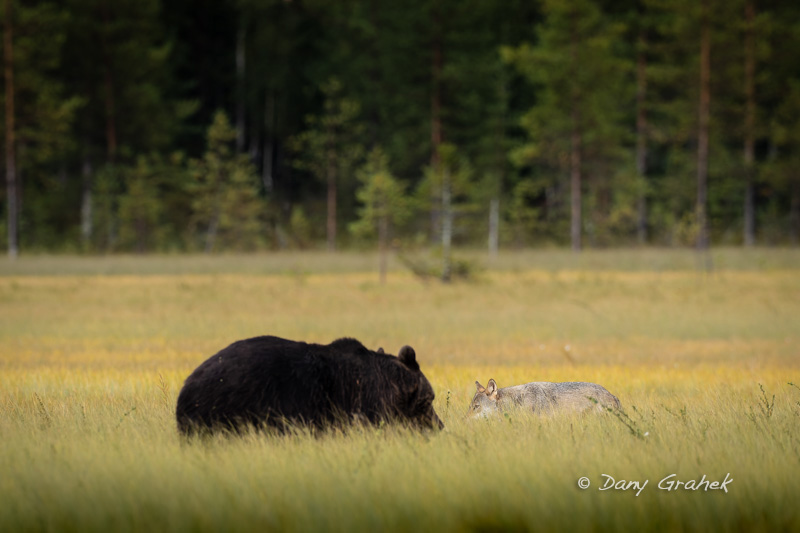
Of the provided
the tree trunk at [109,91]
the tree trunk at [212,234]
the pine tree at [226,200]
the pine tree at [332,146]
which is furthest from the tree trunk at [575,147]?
the tree trunk at [109,91]

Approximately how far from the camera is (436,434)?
6336 millimetres

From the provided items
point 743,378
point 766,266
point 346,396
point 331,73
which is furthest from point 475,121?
point 346,396

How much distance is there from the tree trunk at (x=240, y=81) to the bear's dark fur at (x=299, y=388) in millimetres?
47501

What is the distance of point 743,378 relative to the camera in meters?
10.9

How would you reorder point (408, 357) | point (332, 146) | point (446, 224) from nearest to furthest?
point (408, 357)
point (446, 224)
point (332, 146)

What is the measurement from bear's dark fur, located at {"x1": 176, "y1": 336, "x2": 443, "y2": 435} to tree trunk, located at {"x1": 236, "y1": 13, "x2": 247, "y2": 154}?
47.5 m

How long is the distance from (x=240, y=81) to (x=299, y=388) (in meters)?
50.6

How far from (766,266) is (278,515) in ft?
102

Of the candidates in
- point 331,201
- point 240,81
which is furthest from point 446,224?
point 240,81

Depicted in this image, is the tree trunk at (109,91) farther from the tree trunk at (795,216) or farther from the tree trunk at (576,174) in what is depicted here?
the tree trunk at (795,216)

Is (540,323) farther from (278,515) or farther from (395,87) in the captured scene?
(395,87)

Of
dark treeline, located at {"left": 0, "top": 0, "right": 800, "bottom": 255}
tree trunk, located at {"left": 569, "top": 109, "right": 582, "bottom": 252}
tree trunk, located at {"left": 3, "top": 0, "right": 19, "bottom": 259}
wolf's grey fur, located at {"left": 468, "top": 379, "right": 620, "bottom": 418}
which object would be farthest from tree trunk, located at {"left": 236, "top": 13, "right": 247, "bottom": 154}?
wolf's grey fur, located at {"left": 468, "top": 379, "right": 620, "bottom": 418}

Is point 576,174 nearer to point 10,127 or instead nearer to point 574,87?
point 574,87

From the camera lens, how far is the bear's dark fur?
19.2 ft
